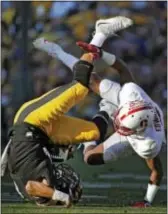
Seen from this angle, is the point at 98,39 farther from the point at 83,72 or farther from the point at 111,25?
the point at 83,72

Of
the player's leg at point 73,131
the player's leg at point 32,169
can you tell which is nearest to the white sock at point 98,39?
the player's leg at point 73,131

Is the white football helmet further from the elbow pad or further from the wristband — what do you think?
the wristband

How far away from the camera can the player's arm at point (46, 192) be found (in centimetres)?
557

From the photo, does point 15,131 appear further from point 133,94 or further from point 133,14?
point 133,14

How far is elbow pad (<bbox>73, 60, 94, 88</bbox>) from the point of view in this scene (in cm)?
587

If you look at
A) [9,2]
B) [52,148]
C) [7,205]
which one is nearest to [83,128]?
[52,148]

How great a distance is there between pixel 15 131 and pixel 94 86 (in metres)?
0.94

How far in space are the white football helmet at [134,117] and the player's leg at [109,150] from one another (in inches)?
20.6

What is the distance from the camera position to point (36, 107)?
5785 millimetres

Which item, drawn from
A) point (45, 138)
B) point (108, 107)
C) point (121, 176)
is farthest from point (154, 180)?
point (121, 176)

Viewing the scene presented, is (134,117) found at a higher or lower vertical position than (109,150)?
higher

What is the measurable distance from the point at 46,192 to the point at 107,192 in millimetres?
1594

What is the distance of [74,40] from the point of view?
12.5 metres

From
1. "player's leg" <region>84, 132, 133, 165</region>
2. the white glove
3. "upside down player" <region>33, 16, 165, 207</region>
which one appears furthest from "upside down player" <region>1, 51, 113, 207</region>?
"player's leg" <region>84, 132, 133, 165</region>
